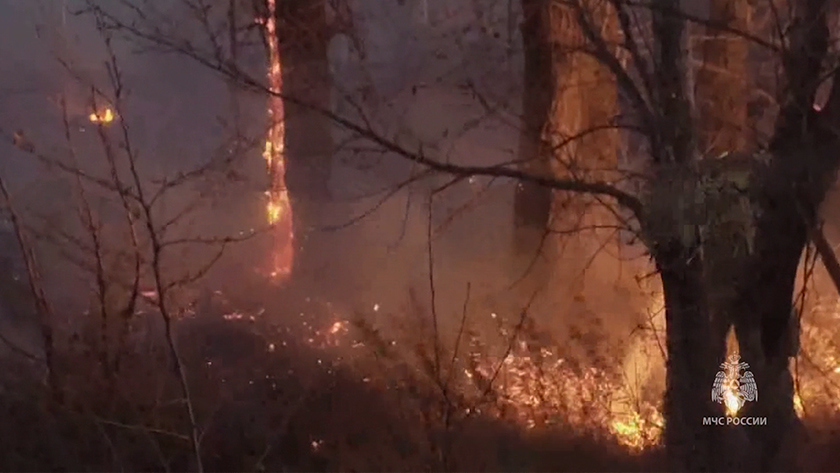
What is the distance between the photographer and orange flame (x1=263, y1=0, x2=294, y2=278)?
4348 millimetres

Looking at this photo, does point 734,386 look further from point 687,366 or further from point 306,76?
point 306,76

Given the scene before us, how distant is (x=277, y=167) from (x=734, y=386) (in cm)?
281

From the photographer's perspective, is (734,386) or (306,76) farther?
(306,76)

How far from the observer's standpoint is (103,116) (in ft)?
15.8

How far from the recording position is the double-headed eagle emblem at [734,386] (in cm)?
391

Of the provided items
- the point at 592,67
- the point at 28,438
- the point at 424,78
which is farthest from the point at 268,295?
the point at 592,67

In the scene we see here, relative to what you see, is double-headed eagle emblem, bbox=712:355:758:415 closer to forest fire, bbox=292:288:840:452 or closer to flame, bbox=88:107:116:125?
forest fire, bbox=292:288:840:452

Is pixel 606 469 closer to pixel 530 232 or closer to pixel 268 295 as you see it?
pixel 530 232

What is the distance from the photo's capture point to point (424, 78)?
4.12 metres

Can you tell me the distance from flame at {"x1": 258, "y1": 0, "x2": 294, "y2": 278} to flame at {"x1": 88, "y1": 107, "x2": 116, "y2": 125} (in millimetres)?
809

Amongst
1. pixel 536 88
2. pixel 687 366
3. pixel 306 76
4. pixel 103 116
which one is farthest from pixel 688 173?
pixel 103 116

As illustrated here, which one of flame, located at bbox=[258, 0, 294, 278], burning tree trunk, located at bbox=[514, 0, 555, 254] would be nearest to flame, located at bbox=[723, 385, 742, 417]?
burning tree trunk, located at bbox=[514, 0, 555, 254]

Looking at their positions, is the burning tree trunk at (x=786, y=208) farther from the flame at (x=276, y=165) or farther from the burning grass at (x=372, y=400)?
the flame at (x=276, y=165)

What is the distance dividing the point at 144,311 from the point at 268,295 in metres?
0.83
